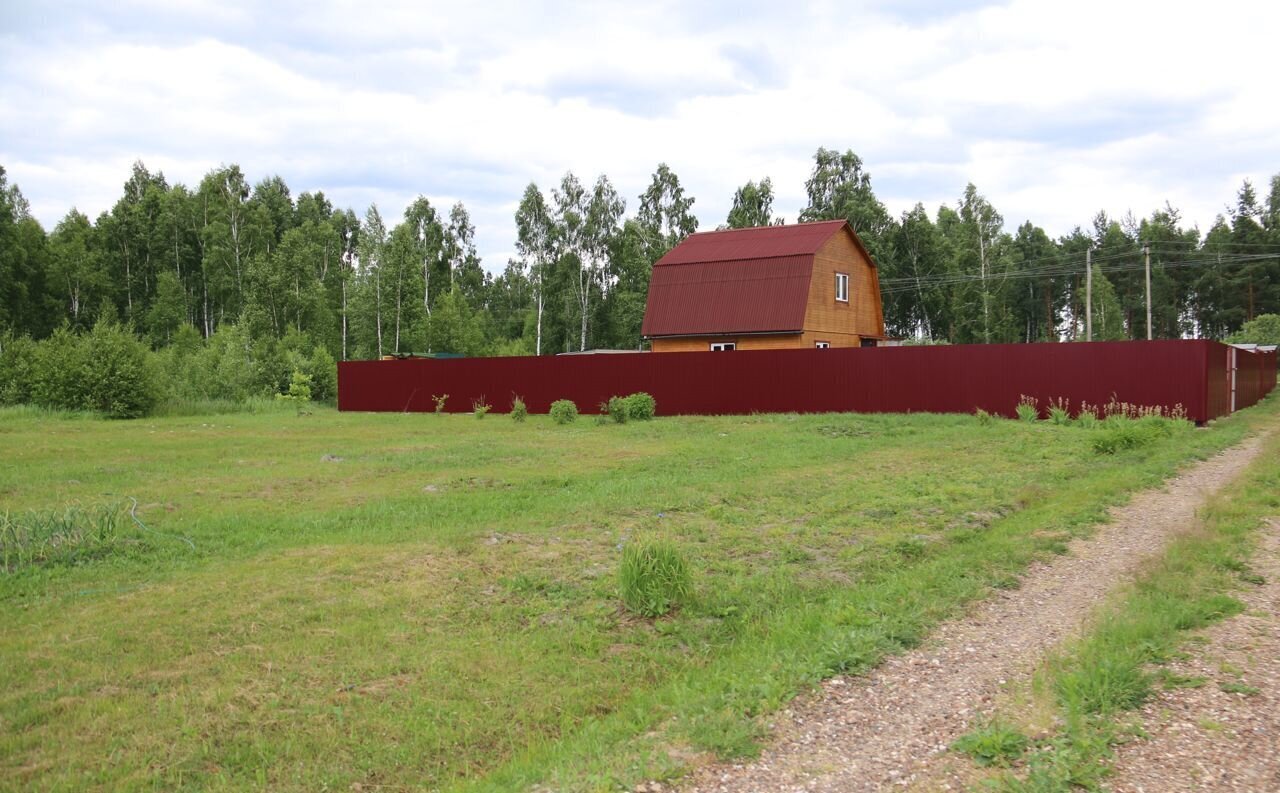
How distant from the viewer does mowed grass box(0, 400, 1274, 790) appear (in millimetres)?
3719

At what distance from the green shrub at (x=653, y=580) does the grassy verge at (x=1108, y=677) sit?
7.58ft

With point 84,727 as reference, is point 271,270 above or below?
above

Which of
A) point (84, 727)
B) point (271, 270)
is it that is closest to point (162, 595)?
point (84, 727)

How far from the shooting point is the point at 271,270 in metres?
43.3

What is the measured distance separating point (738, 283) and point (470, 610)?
2400 cm

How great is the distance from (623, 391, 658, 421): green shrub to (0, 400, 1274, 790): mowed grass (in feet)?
28.5

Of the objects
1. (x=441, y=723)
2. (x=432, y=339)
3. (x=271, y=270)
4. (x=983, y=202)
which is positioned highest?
(x=983, y=202)

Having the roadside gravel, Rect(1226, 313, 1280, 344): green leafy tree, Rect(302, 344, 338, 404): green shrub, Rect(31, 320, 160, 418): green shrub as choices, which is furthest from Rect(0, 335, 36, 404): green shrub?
Rect(1226, 313, 1280, 344): green leafy tree

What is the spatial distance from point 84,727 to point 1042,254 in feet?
211

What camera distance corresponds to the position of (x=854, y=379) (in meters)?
20.2

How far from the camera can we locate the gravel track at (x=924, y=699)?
→ 3.16 m

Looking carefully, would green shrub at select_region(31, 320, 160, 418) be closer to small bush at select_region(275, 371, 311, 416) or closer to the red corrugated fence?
small bush at select_region(275, 371, 311, 416)

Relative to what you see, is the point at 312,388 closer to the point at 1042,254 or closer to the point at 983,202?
the point at 983,202

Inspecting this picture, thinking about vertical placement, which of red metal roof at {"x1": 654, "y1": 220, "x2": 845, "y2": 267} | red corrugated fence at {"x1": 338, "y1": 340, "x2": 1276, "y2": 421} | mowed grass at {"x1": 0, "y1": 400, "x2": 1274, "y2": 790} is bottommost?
mowed grass at {"x1": 0, "y1": 400, "x2": 1274, "y2": 790}
